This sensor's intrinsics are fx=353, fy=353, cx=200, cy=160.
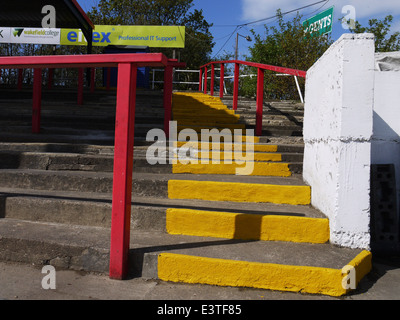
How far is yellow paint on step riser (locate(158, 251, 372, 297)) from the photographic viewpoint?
2.26 metres

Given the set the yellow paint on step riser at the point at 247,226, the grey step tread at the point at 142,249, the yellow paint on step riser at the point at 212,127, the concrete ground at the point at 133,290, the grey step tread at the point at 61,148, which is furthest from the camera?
the yellow paint on step riser at the point at 212,127

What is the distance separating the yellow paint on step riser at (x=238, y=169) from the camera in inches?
153

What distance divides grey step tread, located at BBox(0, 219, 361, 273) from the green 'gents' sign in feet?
47.3

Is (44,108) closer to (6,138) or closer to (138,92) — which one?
(6,138)

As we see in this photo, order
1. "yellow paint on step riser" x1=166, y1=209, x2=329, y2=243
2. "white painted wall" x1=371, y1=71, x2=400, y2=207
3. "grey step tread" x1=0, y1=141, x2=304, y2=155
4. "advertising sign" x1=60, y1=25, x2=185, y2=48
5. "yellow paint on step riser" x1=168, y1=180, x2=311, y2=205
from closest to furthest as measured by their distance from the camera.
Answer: "yellow paint on step riser" x1=166, y1=209, x2=329, y2=243 → "yellow paint on step riser" x1=168, y1=180, x2=311, y2=205 → "white painted wall" x1=371, y1=71, x2=400, y2=207 → "grey step tread" x1=0, y1=141, x2=304, y2=155 → "advertising sign" x1=60, y1=25, x2=185, y2=48

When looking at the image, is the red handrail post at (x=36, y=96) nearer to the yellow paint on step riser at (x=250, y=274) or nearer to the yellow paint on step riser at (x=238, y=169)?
the yellow paint on step riser at (x=238, y=169)

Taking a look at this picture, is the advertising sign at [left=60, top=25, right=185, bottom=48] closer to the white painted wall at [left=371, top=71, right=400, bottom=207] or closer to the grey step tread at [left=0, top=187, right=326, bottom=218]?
the white painted wall at [left=371, top=71, right=400, bottom=207]

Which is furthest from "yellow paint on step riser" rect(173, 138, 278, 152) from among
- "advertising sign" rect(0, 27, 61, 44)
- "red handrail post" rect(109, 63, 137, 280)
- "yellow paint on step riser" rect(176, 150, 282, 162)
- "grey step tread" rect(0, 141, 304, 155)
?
"advertising sign" rect(0, 27, 61, 44)

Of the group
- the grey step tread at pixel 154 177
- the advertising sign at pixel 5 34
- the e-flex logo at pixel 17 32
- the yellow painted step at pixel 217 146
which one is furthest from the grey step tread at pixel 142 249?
the e-flex logo at pixel 17 32

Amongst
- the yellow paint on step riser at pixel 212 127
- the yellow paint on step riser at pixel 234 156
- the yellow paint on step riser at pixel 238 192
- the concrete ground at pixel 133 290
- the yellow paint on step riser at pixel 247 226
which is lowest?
the concrete ground at pixel 133 290

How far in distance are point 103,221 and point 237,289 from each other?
1308 millimetres

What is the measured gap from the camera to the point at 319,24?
16281 millimetres

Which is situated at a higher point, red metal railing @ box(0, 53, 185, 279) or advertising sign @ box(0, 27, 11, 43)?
advertising sign @ box(0, 27, 11, 43)

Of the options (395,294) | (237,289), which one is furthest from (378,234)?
(237,289)
